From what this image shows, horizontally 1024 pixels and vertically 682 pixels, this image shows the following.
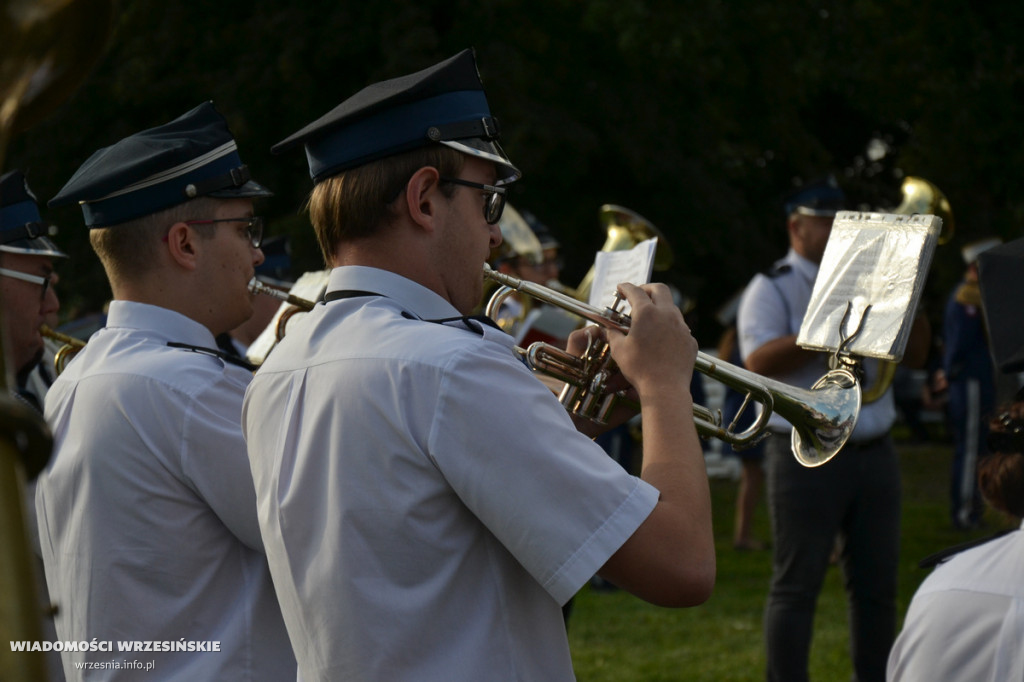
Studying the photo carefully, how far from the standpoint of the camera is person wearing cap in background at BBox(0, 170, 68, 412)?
3451 mm

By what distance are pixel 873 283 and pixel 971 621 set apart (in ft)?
3.59

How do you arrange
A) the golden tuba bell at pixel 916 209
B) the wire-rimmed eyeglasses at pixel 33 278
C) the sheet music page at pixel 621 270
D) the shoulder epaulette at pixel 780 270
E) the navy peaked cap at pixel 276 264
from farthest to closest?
the navy peaked cap at pixel 276 264 < the shoulder epaulette at pixel 780 270 < the golden tuba bell at pixel 916 209 < the wire-rimmed eyeglasses at pixel 33 278 < the sheet music page at pixel 621 270

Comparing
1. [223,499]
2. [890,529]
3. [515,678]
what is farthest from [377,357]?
[890,529]

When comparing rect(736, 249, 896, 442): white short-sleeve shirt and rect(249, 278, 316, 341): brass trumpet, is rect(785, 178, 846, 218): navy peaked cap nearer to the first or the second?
rect(736, 249, 896, 442): white short-sleeve shirt

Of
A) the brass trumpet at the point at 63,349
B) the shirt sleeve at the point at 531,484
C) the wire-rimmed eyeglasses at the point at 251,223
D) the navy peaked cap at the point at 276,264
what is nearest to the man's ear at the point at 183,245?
the wire-rimmed eyeglasses at the point at 251,223

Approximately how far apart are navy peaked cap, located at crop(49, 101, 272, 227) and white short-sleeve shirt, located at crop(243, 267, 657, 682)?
106 centimetres

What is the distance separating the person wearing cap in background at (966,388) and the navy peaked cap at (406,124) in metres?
8.63

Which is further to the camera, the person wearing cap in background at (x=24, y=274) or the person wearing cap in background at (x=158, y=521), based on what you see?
the person wearing cap in background at (x=24, y=274)

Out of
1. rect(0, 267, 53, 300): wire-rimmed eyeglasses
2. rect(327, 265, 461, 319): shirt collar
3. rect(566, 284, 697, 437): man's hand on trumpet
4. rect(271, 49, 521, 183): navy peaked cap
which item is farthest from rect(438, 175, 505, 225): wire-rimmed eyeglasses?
rect(0, 267, 53, 300): wire-rimmed eyeglasses

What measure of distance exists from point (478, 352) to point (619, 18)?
12.2m

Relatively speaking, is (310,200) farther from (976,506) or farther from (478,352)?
(976,506)

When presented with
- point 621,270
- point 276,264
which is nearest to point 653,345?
point 621,270

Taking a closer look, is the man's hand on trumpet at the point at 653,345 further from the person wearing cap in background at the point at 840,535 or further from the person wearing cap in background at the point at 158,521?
the person wearing cap in background at the point at 840,535

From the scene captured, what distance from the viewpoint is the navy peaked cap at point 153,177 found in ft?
9.09
